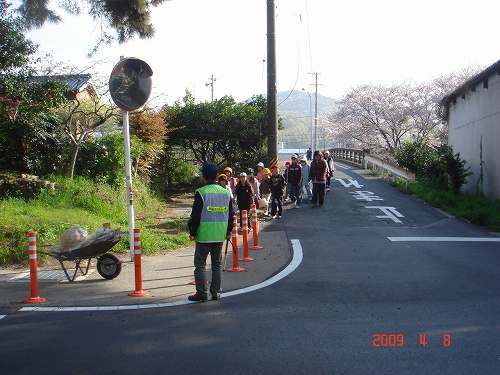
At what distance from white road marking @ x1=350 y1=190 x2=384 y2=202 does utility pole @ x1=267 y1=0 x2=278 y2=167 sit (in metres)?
4.24

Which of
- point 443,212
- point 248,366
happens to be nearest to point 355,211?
point 443,212

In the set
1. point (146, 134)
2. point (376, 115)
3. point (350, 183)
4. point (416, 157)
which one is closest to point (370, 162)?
point (416, 157)

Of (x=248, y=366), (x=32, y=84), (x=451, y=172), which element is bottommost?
(x=248, y=366)

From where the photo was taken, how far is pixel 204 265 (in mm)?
7082

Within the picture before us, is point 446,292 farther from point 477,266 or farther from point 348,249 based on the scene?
point 348,249

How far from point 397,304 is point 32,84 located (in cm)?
1119

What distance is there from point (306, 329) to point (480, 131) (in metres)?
16.7

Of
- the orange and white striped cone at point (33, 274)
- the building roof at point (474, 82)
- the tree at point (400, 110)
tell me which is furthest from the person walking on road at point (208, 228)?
the tree at point (400, 110)

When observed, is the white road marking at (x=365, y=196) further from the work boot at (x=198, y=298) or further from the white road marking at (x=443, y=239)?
the work boot at (x=198, y=298)

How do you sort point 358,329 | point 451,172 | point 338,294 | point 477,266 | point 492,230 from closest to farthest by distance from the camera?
point 358,329, point 338,294, point 477,266, point 492,230, point 451,172

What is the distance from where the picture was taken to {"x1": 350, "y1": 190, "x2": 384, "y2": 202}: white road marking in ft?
65.2

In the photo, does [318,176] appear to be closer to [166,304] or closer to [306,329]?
[166,304]

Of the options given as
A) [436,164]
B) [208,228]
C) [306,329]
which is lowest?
[306,329]

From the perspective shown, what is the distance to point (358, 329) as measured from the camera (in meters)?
5.80
